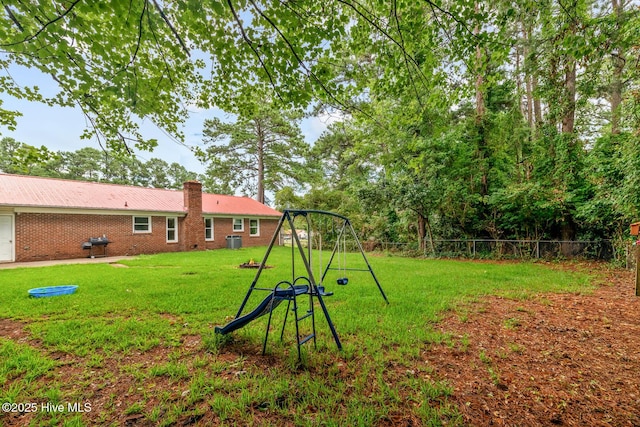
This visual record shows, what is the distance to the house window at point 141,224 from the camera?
1359 cm

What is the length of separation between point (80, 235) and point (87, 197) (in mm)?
1948

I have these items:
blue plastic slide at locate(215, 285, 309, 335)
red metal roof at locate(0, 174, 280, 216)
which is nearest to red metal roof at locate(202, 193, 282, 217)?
red metal roof at locate(0, 174, 280, 216)

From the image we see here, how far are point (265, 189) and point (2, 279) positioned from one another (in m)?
18.6

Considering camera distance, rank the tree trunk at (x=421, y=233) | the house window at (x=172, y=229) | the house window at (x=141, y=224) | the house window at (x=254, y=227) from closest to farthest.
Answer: the tree trunk at (x=421, y=233) < the house window at (x=141, y=224) < the house window at (x=172, y=229) < the house window at (x=254, y=227)

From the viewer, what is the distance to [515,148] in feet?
37.5

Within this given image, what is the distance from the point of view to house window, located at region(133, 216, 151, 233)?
1359 cm

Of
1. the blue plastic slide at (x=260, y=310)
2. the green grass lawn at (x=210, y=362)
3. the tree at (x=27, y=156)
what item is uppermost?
the tree at (x=27, y=156)

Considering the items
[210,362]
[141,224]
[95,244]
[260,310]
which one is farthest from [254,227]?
[260,310]

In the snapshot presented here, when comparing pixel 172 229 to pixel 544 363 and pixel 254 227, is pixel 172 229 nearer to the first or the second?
pixel 254 227

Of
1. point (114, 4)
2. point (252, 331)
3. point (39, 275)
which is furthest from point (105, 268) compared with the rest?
point (114, 4)

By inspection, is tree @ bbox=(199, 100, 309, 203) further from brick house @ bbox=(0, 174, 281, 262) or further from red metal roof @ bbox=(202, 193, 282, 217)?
brick house @ bbox=(0, 174, 281, 262)

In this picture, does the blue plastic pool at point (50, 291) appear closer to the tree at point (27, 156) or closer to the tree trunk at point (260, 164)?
the tree at point (27, 156)

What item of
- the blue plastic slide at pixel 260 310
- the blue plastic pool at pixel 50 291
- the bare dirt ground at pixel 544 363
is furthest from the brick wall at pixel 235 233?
the bare dirt ground at pixel 544 363

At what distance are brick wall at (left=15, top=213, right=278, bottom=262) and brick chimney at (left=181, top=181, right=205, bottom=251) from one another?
56 millimetres
